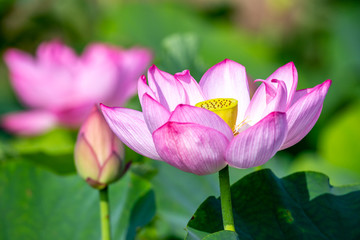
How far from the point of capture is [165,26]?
260 cm

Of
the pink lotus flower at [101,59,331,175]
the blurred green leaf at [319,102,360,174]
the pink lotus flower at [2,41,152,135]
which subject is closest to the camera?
the pink lotus flower at [101,59,331,175]

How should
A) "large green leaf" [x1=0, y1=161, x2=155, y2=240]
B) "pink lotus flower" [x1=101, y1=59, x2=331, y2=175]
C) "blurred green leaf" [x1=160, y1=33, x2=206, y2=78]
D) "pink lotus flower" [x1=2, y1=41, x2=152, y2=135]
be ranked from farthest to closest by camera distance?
"pink lotus flower" [x1=2, y1=41, x2=152, y2=135], "blurred green leaf" [x1=160, y1=33, x2=206, y2=78], "large green leaf" [x1=0, y1=161, x2=155, y2=240], "pink lotus flower" [x1=101, y1=59, x2=331, y2=175]

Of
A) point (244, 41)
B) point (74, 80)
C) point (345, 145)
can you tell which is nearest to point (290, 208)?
point (74, 80)

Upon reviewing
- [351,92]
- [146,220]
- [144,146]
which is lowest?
[351,92]

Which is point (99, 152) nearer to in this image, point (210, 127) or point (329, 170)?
point (210, 127)

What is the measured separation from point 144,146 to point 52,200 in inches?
14.4

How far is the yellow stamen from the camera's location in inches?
19.7

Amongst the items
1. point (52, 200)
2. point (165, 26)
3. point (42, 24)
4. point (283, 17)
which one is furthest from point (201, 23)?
point (52, 200)

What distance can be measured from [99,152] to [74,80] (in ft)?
3.02

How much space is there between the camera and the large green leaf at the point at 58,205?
2.51 feet

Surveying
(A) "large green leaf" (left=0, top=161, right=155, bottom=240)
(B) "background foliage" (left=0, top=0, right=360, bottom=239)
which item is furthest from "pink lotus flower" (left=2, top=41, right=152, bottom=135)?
(A) "large green leaf" (left=0, top=161, right=155, bottom=240)

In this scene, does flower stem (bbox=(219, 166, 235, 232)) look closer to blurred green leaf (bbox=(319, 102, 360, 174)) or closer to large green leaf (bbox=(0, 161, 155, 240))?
large green leaf (bbox=(0, 161, 155, 240))

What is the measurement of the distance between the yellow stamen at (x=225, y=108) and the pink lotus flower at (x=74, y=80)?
900 millimetres

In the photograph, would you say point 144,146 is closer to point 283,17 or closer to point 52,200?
point 52,200
